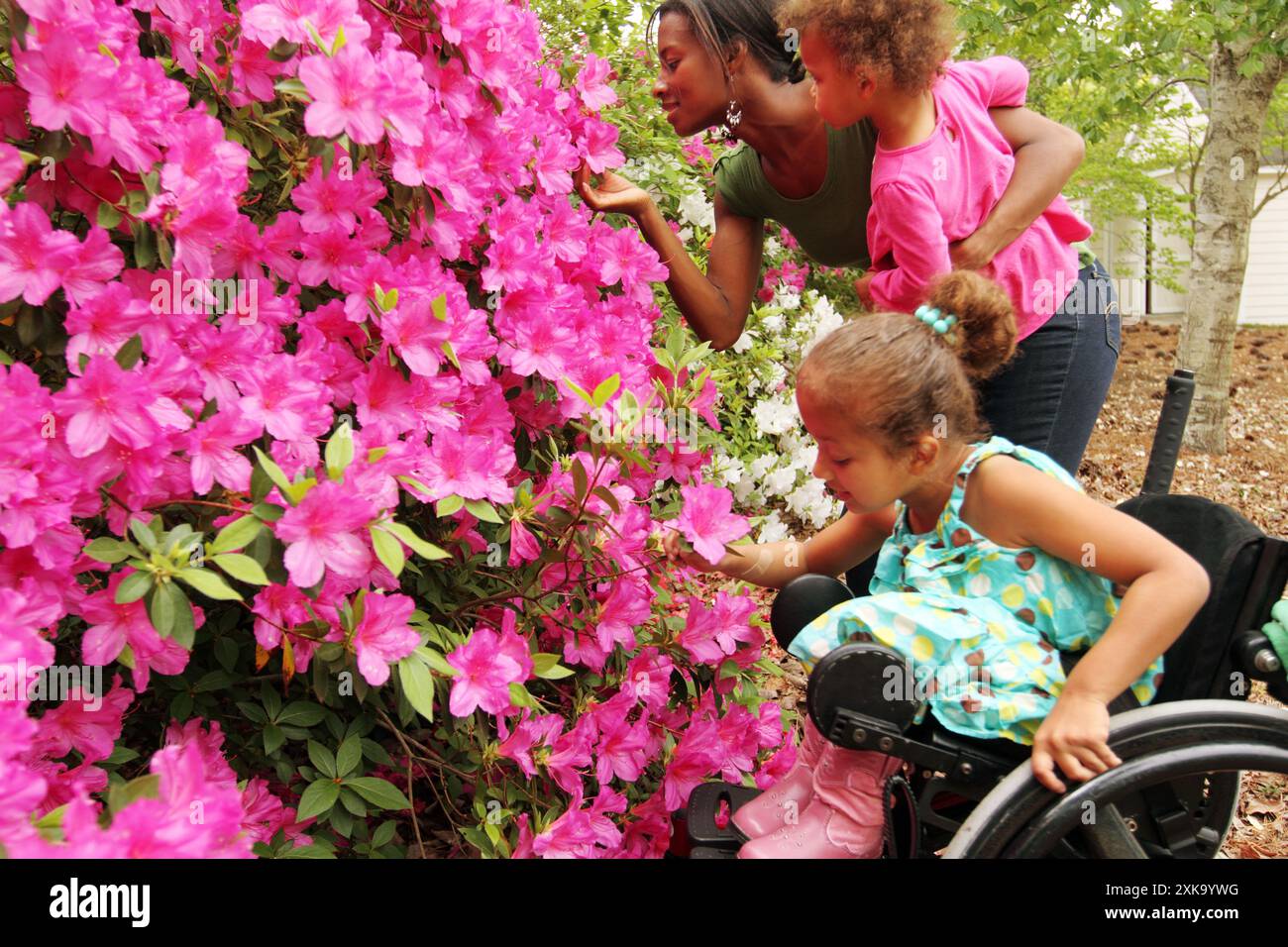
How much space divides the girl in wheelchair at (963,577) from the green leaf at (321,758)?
0.66 meters

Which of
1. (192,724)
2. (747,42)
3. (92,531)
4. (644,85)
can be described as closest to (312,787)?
(192,724)

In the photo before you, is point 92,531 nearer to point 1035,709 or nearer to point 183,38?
point 183,38

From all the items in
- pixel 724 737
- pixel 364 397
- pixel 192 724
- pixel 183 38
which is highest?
pixel 183 38

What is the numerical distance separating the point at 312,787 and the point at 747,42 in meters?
1.72

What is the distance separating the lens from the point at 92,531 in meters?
1.64


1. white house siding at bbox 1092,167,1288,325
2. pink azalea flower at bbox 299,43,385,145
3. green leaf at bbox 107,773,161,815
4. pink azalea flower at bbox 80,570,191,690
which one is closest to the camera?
green leaf at bbox 107,773,161,815

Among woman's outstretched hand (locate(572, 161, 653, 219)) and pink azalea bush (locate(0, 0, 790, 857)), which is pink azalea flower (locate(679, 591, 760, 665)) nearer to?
pink azalea bush (locate(0, 0, 790, 857))

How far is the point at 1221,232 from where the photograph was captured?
7.67m

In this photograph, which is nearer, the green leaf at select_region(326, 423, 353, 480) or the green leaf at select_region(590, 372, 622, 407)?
the green leaf at select_region(326, 423, 353, 480)

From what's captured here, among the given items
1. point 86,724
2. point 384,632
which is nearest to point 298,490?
point 384,632

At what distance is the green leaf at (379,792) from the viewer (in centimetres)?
165

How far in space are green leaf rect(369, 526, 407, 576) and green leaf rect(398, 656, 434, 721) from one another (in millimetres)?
181

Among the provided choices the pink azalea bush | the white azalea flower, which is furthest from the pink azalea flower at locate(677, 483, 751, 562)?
the white azalea flower

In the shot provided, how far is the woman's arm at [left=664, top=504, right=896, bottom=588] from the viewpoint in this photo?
83.7 inches
